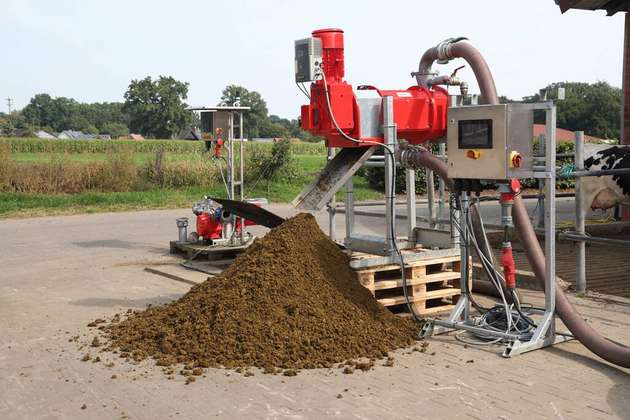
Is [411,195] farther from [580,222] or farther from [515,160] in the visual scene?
[580,222]

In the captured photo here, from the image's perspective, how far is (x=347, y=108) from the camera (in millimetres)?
7016

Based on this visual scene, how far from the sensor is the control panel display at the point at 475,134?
20.0ft

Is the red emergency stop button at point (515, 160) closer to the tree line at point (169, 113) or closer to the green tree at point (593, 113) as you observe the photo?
the tree line at point (169, 113)

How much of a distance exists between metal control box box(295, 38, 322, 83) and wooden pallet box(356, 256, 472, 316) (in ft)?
6.21

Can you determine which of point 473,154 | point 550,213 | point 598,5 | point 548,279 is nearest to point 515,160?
point 473,154

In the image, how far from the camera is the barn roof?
13683 mm

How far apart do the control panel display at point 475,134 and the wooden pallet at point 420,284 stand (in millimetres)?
1596

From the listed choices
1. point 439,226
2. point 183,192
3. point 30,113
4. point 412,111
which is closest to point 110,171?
point 183,192

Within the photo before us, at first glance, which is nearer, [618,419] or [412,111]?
[618,419]

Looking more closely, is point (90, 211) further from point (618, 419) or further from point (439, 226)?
point (618, 419)

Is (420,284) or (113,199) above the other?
(113,199)

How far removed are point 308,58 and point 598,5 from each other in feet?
30.3

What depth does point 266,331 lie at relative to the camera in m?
6.08

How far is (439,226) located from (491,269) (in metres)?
2.81
